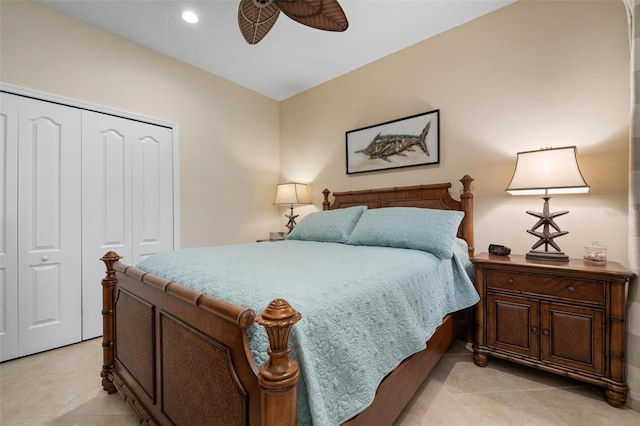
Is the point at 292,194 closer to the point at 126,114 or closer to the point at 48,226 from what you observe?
the point at 126,114

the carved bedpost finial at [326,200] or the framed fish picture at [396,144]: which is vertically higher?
the framed fish picture at [396,144]

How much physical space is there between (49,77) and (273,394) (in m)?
3.10

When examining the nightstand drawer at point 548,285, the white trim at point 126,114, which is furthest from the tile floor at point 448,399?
the white trim at point 126,114

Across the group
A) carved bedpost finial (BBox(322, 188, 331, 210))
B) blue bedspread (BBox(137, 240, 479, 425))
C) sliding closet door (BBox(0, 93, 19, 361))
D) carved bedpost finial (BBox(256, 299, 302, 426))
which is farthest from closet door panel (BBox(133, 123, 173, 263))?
carved bedpost finial (BBox(256, 299, 302, 426))

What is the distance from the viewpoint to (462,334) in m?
2.40

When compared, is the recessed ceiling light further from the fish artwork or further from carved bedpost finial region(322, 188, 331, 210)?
carved bedpost finial region(322, 188, 331, 210)

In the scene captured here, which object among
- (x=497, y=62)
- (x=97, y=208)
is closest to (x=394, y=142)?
(x=497, y=62)

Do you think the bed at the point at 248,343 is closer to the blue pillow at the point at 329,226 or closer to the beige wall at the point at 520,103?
the blue pillow at the point at 329,226

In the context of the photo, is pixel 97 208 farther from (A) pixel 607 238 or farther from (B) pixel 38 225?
(A) pixel 607 238

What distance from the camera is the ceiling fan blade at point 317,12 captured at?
67.4 inches

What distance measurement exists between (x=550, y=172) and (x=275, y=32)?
2503mm

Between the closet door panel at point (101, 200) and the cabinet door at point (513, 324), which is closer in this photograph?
the cabinet door at point (513, 324)

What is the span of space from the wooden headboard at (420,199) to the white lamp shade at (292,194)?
0.34 m

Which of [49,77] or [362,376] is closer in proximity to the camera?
[362,376]
